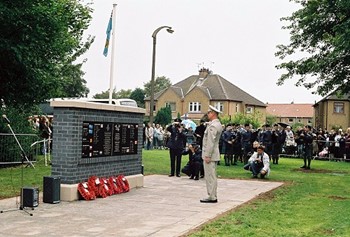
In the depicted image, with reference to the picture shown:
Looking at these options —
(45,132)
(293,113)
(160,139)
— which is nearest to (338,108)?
(160,139)

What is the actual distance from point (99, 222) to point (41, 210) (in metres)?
1.81

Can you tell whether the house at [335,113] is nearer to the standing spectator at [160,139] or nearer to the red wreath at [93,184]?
the standing spectator at [160,139]

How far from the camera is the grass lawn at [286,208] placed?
381 inches

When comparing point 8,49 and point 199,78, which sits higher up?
point 199,78

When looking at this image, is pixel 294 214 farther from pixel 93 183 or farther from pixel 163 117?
pixel 163 117

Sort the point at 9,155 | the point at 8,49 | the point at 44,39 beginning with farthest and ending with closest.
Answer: the point at 44,39
the point at 8,49
the point at 9,155

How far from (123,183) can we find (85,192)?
1887mm

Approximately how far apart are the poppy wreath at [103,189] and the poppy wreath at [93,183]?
8cm

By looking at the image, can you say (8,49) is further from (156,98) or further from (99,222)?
(156,98)

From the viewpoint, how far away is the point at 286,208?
12469 millimetres

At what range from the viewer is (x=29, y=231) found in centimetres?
909

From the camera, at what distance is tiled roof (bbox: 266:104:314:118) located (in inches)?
4523

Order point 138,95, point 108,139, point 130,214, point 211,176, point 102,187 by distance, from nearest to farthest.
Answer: point 130,214 → point 211,176 → point 102,187 → point 108,139 → point 138,95

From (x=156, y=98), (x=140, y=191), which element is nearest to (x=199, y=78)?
(x=156, y=98)
